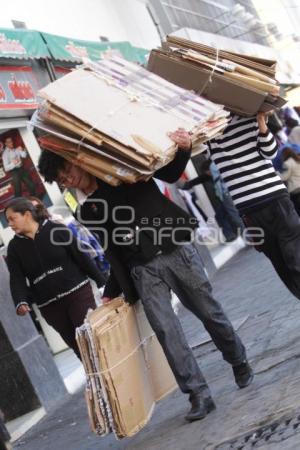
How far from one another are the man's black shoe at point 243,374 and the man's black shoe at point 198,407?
10.8 inches

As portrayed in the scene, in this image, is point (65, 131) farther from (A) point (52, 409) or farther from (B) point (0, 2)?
(B) point (0, 2)

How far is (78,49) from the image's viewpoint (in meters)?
11.2

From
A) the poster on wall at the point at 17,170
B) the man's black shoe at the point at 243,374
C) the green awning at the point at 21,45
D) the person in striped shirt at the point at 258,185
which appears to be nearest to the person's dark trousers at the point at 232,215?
the poster on wall at the point at 17,170

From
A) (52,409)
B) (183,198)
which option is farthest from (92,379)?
(183,198)

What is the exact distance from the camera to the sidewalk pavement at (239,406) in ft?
13.2

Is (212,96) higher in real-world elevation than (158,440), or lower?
higher

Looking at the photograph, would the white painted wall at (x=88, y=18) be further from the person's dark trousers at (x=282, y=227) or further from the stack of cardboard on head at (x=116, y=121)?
the person's dark trousers at (x=282, y=227)

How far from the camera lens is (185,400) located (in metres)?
5.34

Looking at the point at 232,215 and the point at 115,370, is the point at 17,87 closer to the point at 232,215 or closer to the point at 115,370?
the point at 232,215

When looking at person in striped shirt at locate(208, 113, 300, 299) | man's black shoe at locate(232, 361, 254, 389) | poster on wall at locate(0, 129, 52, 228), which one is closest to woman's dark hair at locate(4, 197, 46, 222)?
person in striped shirt at locate(208, 113, 300, 299)

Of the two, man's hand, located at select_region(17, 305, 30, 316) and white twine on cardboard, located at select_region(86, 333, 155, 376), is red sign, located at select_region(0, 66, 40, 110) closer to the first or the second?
man's hand, located at select_region(17, 305, 30, 316)

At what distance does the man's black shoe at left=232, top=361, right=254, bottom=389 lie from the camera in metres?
4.79

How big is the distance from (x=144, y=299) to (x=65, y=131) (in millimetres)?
1052

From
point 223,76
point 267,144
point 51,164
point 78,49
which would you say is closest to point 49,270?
point 51,164
